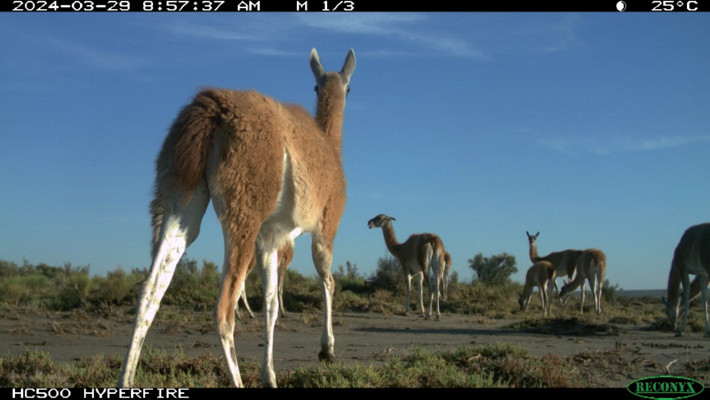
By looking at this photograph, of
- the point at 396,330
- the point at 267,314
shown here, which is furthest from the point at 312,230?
the point at 396,330

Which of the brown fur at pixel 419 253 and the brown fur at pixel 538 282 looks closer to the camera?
the brown fur at pixel 419 253

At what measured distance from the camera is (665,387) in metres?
6.34

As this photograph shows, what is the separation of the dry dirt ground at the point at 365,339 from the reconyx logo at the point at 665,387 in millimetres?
270

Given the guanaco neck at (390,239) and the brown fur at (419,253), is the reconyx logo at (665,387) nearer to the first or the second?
the brown fur at (419,253)

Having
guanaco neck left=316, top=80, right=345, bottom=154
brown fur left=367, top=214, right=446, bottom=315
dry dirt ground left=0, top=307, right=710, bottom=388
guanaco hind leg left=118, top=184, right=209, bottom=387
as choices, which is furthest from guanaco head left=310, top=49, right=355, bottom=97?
brown fur left=367, top=214, right=446, bottom=315

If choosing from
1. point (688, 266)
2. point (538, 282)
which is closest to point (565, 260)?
point (538, 282)

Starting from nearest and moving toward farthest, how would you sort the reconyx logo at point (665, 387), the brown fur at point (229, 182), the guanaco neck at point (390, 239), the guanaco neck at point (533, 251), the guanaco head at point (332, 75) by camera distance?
the brown fur at point (229, 182), the reconyx logo at point (665, 387), the guanaco head at point (332, 75), the guanaco neck at point (390, 239), the guanaco neck at point (533, 251)

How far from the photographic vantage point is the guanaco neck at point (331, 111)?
8.80 metres

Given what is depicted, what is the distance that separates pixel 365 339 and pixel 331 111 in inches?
176

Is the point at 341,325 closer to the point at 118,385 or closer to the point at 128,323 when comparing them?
the point at 128,323

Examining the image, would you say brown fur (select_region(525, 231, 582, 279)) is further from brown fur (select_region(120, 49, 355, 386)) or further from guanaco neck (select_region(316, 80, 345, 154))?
brown fur (select_region(120, 49, 355, 386))

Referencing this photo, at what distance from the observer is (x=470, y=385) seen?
5.89 m

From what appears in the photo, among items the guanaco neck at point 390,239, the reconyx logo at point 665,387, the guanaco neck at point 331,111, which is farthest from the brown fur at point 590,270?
the guanaco neck at point 331,111

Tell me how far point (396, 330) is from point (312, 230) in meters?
6.49
